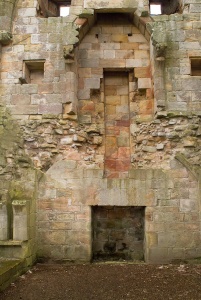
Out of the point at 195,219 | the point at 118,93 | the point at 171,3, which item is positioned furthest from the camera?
the point at 171,3

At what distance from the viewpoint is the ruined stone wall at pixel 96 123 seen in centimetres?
758

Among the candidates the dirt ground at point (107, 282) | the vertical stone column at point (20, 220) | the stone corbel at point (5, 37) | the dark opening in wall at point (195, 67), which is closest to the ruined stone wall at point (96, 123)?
the stone corbel at point (5, 37)

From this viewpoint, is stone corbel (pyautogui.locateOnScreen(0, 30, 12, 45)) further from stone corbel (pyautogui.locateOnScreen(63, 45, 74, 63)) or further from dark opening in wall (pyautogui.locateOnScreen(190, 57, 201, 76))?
dark opening in wall (pyautogui.locateOnScreen(190, 57, 201, 76))

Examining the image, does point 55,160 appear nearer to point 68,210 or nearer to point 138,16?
point 68,210

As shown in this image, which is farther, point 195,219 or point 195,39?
point 195,39

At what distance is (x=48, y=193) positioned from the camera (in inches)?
306

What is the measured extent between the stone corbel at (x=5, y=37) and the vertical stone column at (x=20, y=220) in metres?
4.36

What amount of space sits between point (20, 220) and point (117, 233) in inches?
100

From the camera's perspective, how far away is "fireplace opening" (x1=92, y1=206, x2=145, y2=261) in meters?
8.01

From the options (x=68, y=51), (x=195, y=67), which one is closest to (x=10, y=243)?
(x=68, y=51)

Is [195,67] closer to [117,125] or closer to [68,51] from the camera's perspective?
[117,125]

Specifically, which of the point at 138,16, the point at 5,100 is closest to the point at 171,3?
the point at 138,16

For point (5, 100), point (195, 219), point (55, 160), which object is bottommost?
point (195, 219)

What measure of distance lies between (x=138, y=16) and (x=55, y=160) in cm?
444
